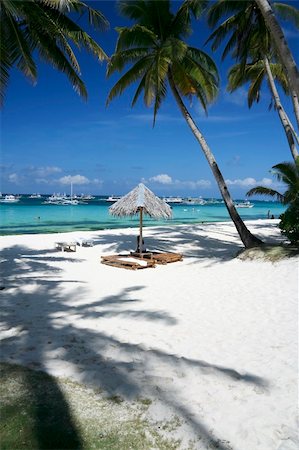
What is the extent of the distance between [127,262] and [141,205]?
188 cm

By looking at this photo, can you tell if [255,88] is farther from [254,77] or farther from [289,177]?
[289,177]

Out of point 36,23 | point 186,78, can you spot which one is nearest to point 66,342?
point 36,23

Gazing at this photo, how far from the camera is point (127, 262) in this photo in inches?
442

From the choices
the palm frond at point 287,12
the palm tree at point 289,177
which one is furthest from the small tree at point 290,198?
the palm frond at point 287,12

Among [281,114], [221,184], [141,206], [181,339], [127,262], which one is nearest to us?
[181,339]

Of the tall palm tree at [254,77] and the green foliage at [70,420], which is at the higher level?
the tall palm tree at [254,77]

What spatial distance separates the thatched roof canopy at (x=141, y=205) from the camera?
11.8m

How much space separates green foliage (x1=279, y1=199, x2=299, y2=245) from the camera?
36.4 feet

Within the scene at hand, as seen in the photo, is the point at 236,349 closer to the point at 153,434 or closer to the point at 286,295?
the point at 153,434

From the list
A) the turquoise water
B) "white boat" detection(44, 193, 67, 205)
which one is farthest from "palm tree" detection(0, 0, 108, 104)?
"white boat" detection(44, 193, 67, 205)

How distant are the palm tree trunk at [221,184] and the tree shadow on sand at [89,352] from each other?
5.92 metres

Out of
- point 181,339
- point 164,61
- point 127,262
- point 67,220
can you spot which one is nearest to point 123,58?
point 164,61

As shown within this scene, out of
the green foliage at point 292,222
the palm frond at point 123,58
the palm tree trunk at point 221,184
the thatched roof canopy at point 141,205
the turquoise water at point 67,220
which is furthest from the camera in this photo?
the turquoise water at point 67,220

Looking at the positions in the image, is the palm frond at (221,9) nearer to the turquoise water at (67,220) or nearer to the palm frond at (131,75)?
the palm frond at (131,75)
